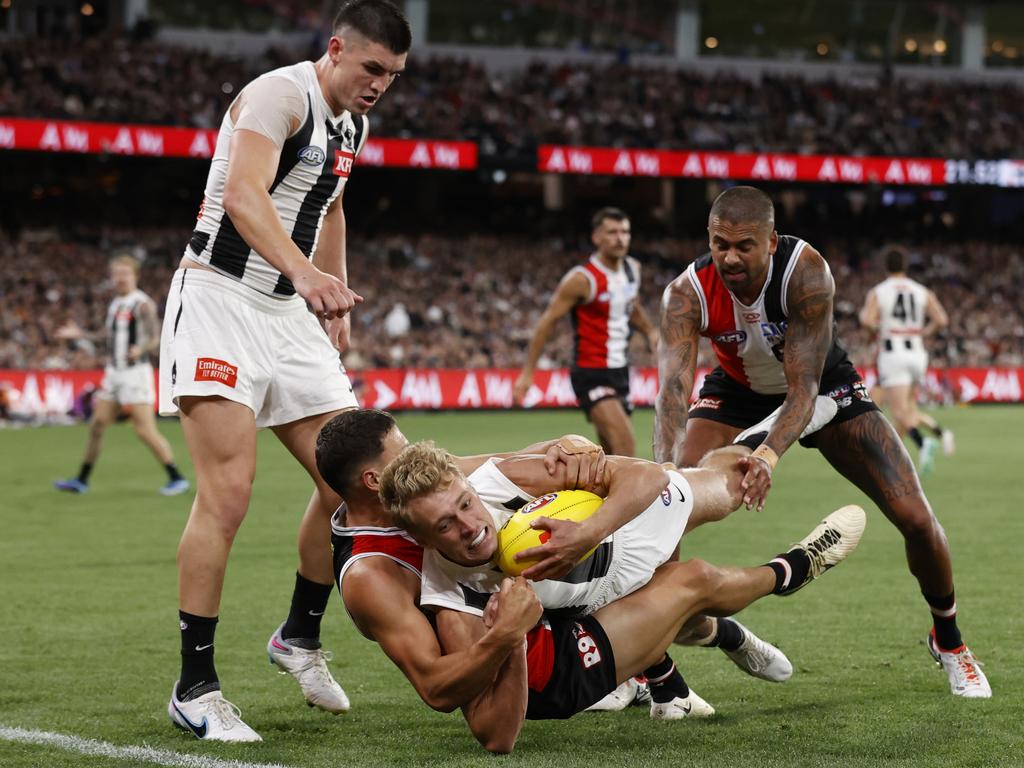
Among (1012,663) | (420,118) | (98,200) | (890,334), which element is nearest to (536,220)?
(420,118)

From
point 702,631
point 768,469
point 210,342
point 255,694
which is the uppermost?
point 210,342

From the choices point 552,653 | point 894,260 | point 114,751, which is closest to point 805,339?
point 552,653

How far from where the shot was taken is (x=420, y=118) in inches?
1319

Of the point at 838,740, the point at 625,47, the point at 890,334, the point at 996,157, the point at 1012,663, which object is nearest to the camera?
the point at 838,740

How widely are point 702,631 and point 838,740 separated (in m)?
0.72

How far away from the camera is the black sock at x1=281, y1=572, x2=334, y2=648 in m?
5.36

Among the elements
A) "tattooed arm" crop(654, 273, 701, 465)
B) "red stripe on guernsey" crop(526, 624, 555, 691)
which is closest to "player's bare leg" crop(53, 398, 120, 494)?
"tattooed arm" crop(654, 273, 701, 465)

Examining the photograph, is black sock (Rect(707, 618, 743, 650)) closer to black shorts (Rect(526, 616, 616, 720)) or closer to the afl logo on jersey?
black shorts (Rect(526, 616, 616, 720))

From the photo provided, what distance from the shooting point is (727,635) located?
5.21 meters

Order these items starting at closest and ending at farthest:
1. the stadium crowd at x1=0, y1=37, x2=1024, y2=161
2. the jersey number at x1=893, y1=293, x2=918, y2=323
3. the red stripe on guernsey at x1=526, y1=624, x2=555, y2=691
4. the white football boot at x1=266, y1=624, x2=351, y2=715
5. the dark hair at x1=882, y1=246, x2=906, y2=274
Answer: the red stripe on guernsey at x1=526, y1=624, x2=555, y2=691 < the white football boot at x1=266, y1=624, x2=351, y2=715 < the dark hair at x1=882, y1=246, x2=906, y2=274 < the jersey number at x1=893, y1=293, x2=918, y2=323 < the stadium crowd at x1=0, y1=37, x2=1024, y2=161

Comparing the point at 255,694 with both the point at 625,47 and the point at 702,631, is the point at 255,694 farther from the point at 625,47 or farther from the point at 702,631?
the point at 625,47

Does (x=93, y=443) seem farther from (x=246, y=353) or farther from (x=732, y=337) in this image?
(x=732, y=337)

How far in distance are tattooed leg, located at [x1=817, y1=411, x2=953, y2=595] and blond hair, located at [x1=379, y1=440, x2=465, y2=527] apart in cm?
213

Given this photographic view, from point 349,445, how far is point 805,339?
6.58 ft
